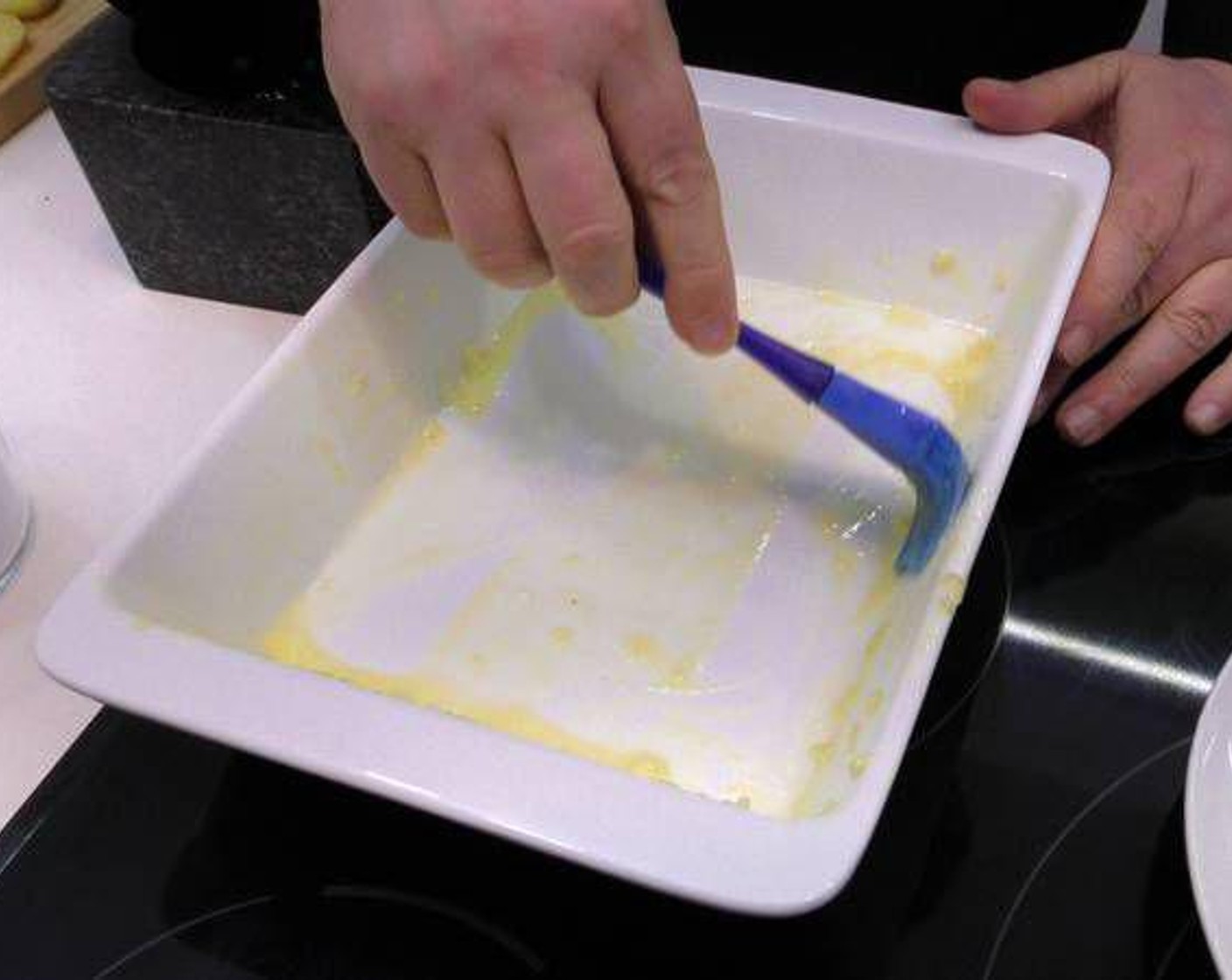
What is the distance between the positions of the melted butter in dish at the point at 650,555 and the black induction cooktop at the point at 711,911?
1.9 inches

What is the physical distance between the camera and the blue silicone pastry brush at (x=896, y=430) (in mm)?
504

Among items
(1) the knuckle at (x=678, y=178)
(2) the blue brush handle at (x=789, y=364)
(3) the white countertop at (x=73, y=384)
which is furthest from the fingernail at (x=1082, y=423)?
(3) the white countertop at (x=73, y=384)

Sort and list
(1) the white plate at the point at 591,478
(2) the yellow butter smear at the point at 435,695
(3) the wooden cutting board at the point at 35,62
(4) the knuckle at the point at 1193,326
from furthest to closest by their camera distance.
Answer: (3) the wooden cutting board at the point at 35,62
(4) the knuckle at the point at 1193,326
(2) the yellow butter smear at the point at 435,695
(1) the white plate at the point at 591,478

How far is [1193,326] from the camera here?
588mm

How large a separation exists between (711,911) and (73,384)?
1.40 feet

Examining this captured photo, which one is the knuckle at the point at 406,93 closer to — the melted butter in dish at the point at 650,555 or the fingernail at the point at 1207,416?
the melted butter in dish at the point at 650,555

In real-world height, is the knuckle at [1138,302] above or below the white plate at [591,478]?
below

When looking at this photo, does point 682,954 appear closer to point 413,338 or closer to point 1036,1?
point 413,338

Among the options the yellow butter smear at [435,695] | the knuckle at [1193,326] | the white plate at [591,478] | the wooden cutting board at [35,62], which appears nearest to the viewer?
the white plate at [591,478]

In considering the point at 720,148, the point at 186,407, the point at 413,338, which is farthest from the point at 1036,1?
the point at 186,407

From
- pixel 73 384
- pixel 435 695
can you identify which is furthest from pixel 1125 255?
pixel 73 384

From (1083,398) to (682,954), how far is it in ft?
1.01

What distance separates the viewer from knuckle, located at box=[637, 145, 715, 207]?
417 millimetres

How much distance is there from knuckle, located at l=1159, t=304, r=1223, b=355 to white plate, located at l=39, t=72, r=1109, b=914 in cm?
8
